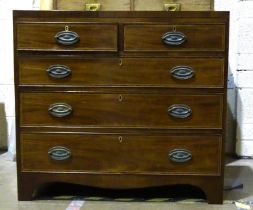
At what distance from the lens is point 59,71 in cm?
216

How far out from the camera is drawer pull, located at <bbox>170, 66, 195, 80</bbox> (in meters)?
2.14

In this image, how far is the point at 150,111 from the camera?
7.14 ft

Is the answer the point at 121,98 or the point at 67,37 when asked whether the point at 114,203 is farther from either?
the point at 67,37

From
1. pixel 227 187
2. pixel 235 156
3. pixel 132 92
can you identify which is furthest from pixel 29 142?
pixel 235 156

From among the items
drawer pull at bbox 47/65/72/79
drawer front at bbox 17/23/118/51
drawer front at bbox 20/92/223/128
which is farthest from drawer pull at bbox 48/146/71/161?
drawer front at bbox 17/23/118/51

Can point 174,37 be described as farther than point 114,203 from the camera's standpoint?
No

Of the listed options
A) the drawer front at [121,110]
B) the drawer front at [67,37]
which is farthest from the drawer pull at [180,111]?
the drawer front at [67,37]

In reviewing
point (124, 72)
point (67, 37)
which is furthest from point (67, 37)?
point (124, 72)

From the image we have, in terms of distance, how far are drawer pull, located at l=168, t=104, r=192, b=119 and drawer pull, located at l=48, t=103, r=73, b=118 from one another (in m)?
0.48

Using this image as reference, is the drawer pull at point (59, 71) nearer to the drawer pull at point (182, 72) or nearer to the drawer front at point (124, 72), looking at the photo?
the drawer front at point (124, 72)

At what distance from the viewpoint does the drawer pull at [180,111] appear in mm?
2162

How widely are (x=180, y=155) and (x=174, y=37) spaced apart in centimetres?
56

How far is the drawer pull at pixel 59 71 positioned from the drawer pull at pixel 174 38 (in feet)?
1.59

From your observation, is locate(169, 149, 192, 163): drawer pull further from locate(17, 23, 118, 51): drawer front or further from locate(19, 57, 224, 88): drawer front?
locate(17, 23, 118, 51): drawer front
